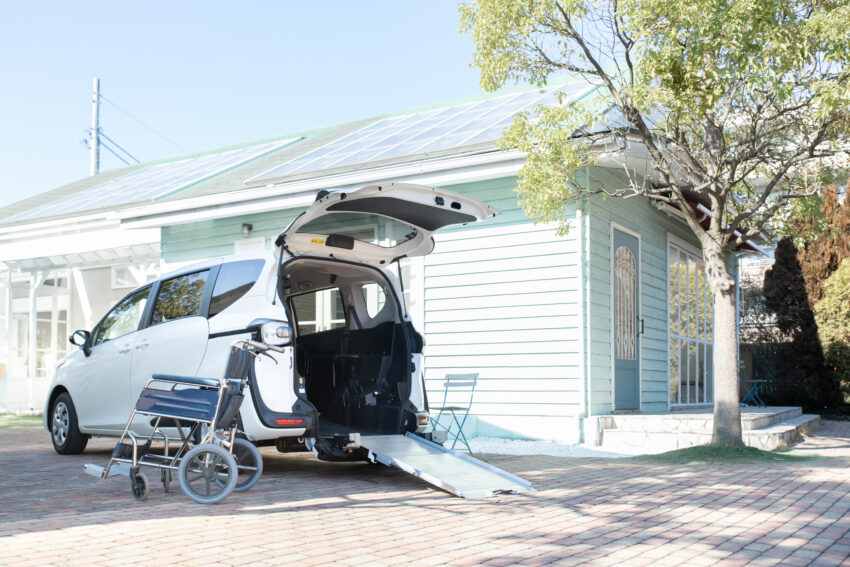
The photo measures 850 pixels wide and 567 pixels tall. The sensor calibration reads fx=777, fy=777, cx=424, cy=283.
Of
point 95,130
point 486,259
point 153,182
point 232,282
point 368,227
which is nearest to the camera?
point 232,282

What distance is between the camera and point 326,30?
2527 centimetres

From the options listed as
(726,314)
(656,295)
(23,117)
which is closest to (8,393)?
(656,295)

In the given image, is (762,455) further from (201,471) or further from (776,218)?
(201,471)

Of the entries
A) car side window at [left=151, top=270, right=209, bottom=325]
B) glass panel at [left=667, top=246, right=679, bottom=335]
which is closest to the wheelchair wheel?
car side window at [left=151, top=270, right=209, bottom=325]

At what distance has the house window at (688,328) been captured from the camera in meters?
13.0

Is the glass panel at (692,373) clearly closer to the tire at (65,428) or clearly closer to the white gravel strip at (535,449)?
the white gravel strip at (535,449)

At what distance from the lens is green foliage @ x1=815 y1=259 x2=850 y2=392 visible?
13984mm

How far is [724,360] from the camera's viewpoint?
8125 millimetres

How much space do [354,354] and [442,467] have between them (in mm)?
1747

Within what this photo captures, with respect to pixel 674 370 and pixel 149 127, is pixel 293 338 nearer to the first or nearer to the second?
pixel 674 370

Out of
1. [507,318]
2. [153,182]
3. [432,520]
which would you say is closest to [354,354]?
[432,520]

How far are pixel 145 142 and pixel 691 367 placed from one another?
35037 mm

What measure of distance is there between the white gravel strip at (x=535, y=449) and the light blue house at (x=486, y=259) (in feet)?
0.59

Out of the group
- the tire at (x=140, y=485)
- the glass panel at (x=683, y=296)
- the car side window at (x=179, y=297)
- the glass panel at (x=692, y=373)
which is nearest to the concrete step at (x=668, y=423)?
the glass panel at (x=683, y=296)
